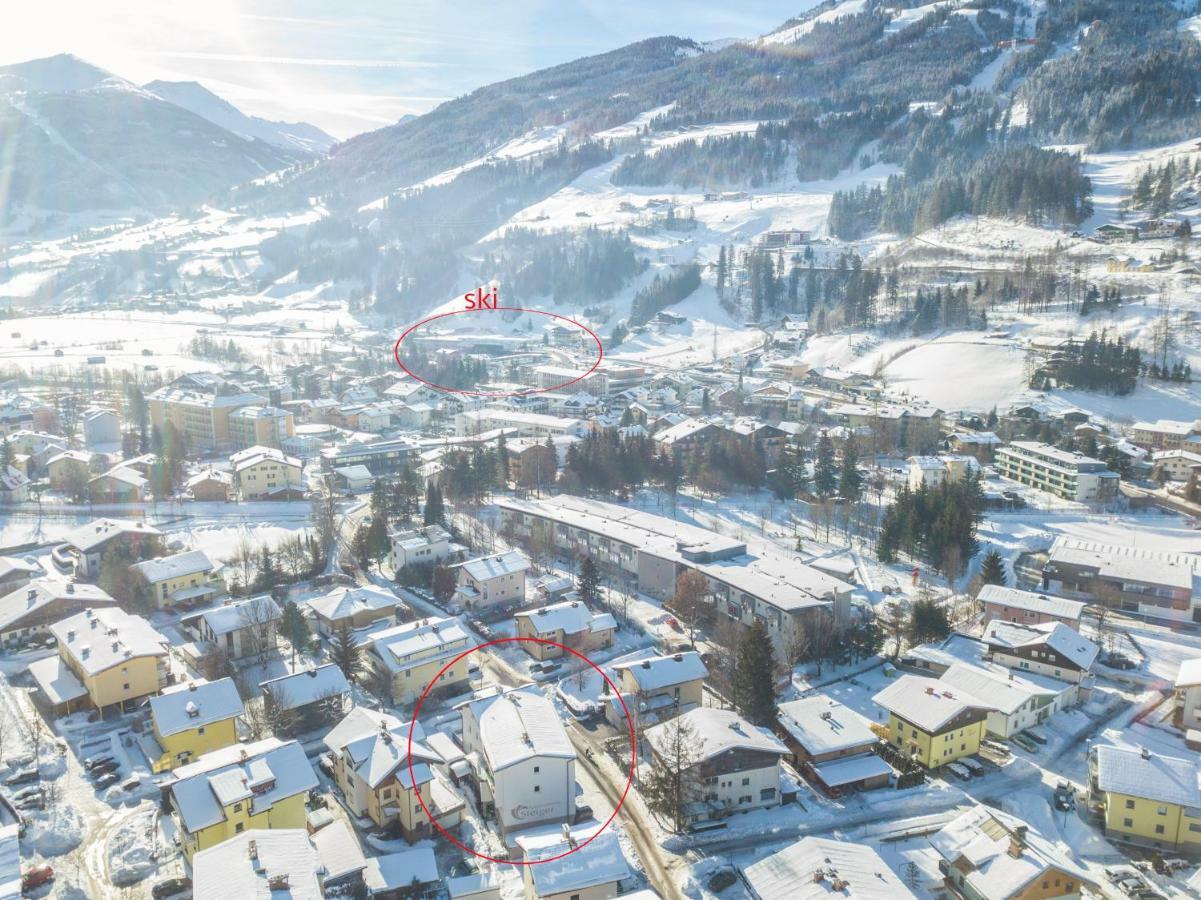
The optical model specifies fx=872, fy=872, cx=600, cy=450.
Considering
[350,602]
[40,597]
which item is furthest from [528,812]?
[40,597]

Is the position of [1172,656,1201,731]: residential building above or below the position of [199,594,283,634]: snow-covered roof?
below

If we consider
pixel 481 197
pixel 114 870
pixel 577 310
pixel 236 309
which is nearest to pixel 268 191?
pixel 481 197

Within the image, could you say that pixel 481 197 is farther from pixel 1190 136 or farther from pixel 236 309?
pixel 1190 136

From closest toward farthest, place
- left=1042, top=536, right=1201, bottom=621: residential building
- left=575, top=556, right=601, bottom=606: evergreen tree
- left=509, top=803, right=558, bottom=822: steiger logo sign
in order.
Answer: left=509, top=803, right=558, bottom=822: steiger logo sign → left=1042, top=536, right=1201, bottom=621: residential building → left=575, top=556, right=601, bottom=606: evergreen tree

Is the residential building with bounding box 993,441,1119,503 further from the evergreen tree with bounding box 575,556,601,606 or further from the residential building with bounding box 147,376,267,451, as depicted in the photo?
the residential building with bounding box 147,376,267,451

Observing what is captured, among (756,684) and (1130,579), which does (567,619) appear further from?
(1130,579)

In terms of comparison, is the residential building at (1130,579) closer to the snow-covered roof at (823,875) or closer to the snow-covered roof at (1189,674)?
the snow-covered roof at (1189,674)

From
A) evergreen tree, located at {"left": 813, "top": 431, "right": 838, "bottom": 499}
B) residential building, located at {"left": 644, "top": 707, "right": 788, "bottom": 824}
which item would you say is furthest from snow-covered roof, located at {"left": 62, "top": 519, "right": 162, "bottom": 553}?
evergreen tree, located at {"left": 813, "top": 431, "right": 838, "bottom": 499}
